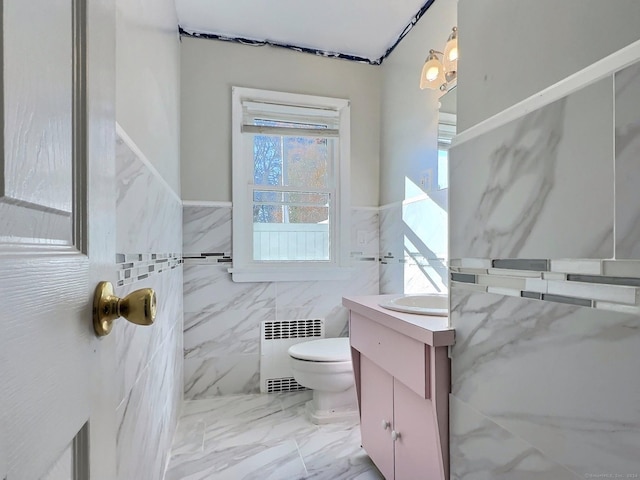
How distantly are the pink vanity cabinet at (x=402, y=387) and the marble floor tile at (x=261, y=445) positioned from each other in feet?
0.72

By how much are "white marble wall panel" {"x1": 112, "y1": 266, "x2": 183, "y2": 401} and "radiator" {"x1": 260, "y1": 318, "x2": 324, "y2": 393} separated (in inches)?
26.9

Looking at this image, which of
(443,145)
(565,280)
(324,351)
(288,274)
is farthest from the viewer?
(288,274)

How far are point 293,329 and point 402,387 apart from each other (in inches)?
54.9

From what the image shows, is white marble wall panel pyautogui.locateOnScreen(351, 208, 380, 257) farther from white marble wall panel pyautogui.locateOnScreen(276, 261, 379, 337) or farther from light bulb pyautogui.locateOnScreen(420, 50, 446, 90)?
light bulb pyautogui.locateOnScreen(420, 50, 446, 90)

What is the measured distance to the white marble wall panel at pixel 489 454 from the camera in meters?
0.81

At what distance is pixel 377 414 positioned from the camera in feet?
5.20

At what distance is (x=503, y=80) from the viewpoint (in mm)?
945

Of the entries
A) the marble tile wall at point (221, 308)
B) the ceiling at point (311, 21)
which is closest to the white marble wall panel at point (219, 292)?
the marble tile wall at point (221, 308)

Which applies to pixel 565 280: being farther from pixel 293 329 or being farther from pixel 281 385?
pixel 281 385

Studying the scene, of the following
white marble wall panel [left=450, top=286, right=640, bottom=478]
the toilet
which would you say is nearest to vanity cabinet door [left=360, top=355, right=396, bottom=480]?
the toilet

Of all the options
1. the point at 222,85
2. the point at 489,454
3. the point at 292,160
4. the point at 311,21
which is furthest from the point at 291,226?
the point at 489,454

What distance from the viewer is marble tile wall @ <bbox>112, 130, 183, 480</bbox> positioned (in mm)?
984

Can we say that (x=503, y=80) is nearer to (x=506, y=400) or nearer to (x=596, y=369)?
(x=596, y=369)

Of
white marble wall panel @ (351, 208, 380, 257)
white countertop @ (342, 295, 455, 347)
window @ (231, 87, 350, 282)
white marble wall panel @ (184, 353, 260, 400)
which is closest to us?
white countertop @ (342, 295, 455, 347)
